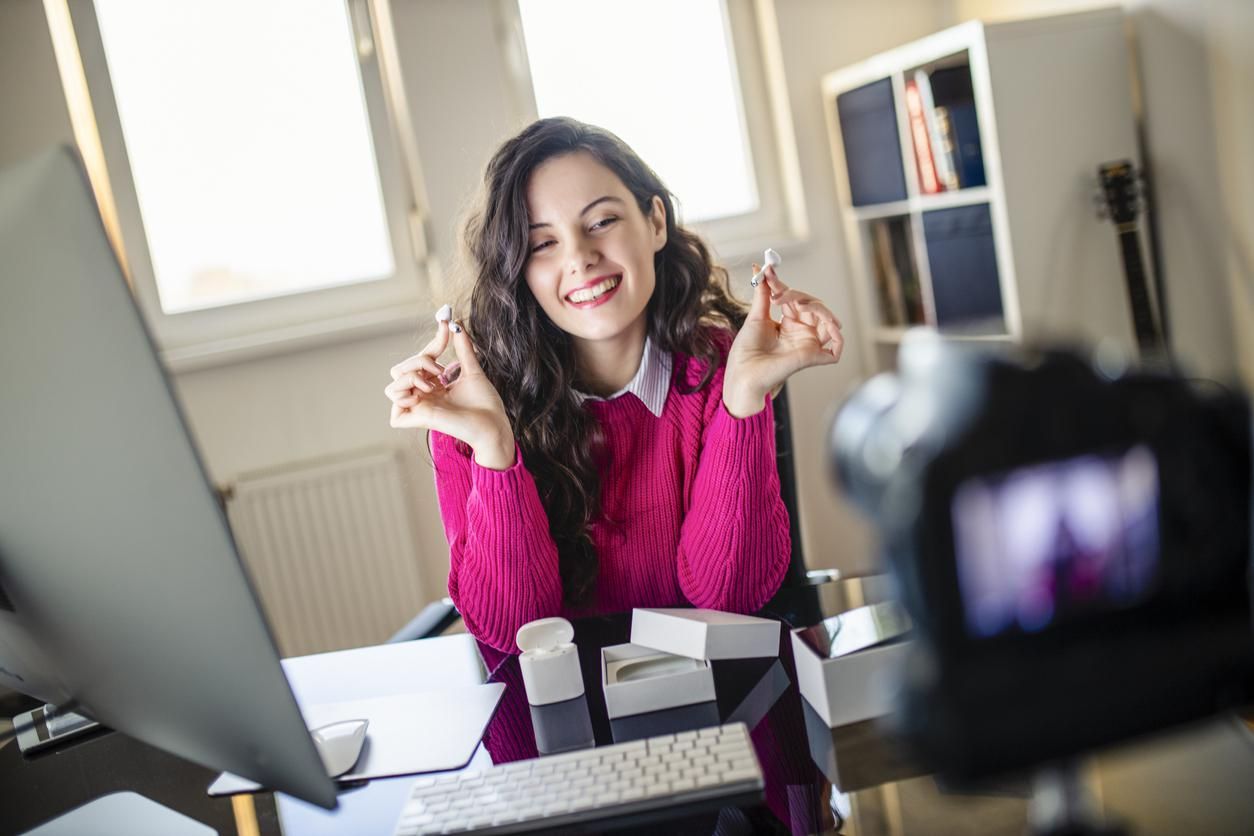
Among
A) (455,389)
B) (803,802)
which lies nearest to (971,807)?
(803,802)

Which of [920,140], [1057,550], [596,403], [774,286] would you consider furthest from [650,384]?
[920,140]

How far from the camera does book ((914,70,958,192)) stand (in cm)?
253

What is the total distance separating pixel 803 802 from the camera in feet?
2.61

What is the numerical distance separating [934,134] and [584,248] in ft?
4.31

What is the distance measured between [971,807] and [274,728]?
0.47 metres

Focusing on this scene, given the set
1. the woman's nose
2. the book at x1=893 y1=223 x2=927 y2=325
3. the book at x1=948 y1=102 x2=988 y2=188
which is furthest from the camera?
the book at x1=893 y1=223 x2=927 y2=325

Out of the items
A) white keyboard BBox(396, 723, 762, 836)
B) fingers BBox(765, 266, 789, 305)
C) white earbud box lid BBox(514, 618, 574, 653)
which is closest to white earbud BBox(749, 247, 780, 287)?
fingers BBox(765, 266, 789, 305)

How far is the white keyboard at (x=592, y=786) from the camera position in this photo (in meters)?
0.80

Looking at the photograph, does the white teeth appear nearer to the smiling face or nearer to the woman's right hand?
the smiling face

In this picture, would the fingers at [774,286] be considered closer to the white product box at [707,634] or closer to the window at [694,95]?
the white product box at [707,634]

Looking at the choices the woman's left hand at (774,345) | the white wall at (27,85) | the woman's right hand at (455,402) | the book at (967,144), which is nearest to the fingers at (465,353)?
the woman's right hand at (455,402)

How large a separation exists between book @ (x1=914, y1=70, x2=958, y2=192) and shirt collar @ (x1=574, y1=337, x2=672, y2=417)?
47.1 inches

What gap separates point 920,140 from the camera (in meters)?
2.61

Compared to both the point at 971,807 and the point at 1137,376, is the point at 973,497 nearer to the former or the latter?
the point at 1137,376
